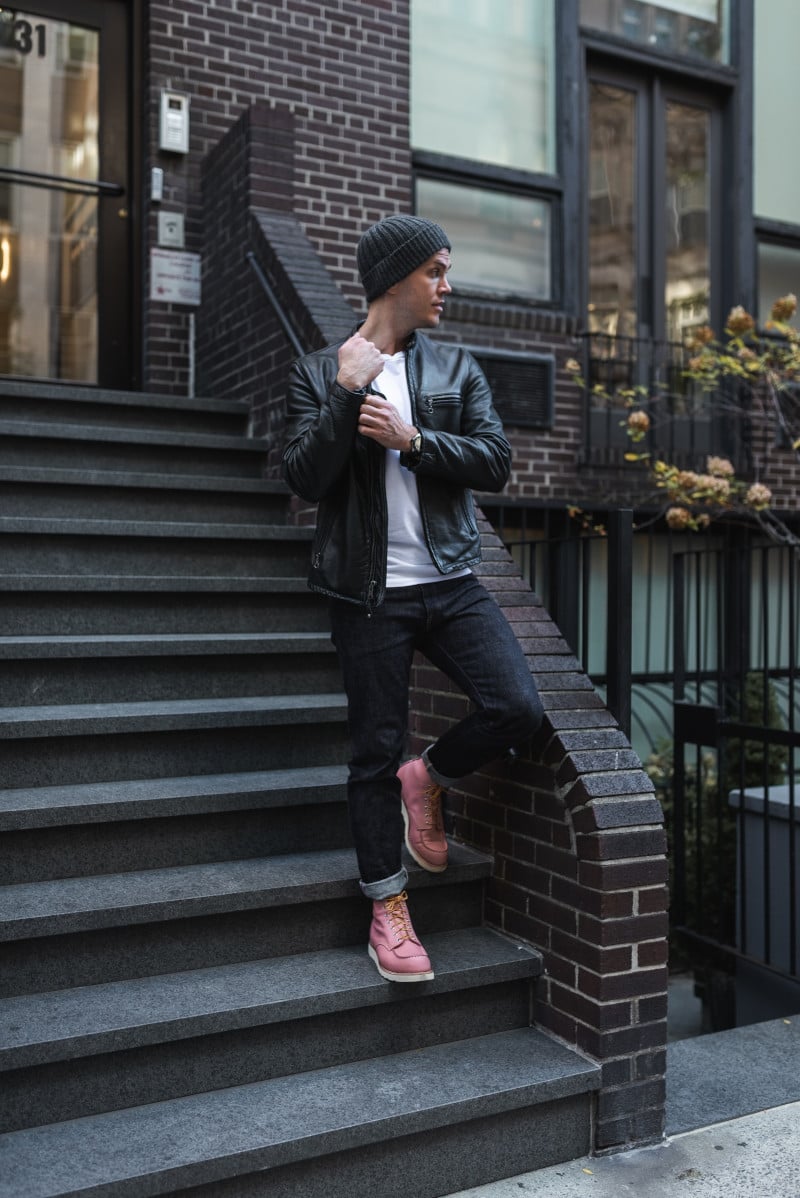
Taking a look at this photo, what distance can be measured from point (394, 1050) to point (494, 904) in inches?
21.6

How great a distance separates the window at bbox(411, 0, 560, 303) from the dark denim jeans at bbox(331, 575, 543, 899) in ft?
15.1

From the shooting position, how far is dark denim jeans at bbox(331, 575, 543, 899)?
2824mm

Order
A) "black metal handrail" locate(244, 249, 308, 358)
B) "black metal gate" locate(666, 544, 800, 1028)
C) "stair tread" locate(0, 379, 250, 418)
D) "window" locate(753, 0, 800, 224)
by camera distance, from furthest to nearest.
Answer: "window" locate(753, 0, 800, 224) → "stair tread" locate(0, 379, 250, 418) → "black metal handrail" locate(244, 249, 308, 358) → "black metal gate" locate(666, 544, 800, 1028)

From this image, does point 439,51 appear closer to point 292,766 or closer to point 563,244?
point 563,244

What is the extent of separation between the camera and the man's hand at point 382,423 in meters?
2.62

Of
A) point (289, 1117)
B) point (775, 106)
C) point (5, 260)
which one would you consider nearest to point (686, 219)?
point (775, 106)

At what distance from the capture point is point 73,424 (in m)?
4.66

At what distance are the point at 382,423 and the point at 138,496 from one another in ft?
6.60

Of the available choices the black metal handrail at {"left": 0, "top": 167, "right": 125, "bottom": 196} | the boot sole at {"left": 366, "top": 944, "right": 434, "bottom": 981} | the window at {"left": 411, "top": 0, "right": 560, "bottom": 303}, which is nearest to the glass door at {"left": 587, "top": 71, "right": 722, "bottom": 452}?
the window at {"left": 411, "top": 0, "right": 560, "bottom": 303}

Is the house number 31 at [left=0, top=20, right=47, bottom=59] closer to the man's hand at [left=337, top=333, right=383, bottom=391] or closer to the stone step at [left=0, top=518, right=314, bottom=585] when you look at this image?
the stone step at [left=0, top=518, right=314, bottom=585]

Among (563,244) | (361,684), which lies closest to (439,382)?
(361,684)

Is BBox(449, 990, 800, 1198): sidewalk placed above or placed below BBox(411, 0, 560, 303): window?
below

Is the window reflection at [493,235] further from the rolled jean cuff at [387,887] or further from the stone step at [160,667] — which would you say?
the rolled jean cuff at [387,887]

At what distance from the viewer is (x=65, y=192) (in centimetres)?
614
